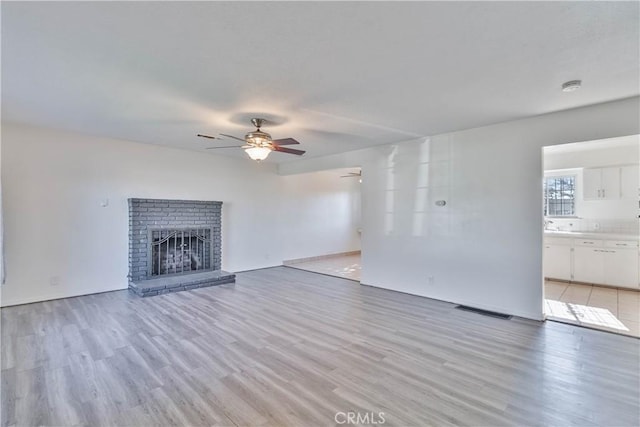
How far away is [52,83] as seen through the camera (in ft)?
9.84

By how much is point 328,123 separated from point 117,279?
4.74 metres

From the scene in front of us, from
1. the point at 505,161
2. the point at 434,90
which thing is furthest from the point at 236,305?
the point at 505,161

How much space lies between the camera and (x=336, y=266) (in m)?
7.90

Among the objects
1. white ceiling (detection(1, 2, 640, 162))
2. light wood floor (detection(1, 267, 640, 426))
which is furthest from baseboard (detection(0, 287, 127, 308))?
white ceiling (detection(1, 2, 640, 162))

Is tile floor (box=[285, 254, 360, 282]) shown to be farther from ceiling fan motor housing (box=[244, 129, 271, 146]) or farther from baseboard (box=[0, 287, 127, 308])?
baseboard (box=[0, 287, 127, 308])

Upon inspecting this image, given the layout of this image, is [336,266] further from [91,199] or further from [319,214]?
[91,199]

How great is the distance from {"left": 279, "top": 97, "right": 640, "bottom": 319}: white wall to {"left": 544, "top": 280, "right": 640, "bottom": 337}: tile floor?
0.59 m

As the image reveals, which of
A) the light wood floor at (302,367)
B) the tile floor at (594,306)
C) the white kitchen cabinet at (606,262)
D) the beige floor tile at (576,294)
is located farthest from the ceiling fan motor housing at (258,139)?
the white kitchen cabinet at (606,262)

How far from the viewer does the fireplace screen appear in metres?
5.82

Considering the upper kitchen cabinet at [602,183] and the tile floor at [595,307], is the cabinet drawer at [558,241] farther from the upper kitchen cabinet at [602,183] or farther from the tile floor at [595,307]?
the upper kitchen cabinet at [602,183]

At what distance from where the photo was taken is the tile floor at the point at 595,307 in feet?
12.2

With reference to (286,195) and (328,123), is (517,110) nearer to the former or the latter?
(328,123)

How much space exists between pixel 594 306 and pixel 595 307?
5 centimetres

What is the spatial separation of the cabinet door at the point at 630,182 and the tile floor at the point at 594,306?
71.9 inches
